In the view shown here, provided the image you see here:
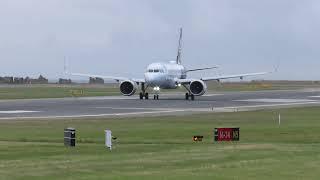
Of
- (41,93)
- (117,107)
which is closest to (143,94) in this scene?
(117,107)

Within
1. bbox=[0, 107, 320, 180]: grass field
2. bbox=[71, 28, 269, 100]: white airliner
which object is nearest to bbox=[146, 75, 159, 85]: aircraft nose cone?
bbox=[71, 28, 269, 100]: white airliner

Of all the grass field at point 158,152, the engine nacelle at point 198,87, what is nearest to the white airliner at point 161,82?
the engine nacelle at point 198,87

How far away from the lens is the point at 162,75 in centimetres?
7862

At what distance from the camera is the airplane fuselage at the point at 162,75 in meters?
78.1

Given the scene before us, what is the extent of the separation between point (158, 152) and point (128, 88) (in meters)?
58.1

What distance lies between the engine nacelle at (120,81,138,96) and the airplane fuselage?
2169mm

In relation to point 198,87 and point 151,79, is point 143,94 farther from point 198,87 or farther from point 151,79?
point 198,87

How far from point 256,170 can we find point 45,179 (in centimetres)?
534

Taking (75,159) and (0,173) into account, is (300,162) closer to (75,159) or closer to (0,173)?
(75,159)

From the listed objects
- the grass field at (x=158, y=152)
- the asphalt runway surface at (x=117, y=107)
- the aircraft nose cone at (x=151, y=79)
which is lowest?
the grass field at (x=158, y=152)

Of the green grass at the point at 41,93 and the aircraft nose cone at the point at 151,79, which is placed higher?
the aircraft nose cone at the point at 151,79

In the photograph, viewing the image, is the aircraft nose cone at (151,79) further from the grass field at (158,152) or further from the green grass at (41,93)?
the grass field at (158,152)

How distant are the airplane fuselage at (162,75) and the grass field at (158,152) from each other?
40.3 m

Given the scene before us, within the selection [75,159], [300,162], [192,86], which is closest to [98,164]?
[75,159]
